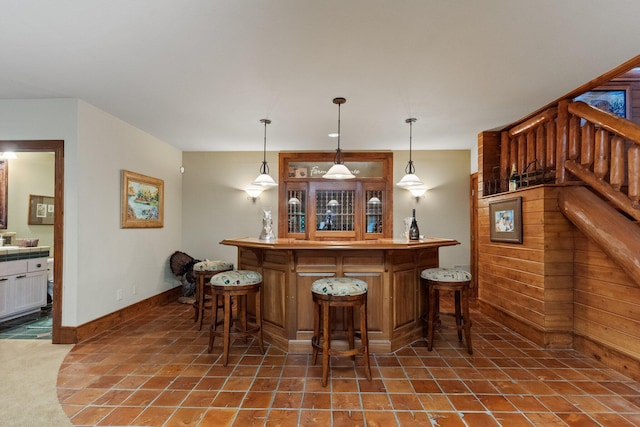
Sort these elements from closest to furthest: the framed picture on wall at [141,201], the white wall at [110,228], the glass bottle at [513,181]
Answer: the white wall at [110,228] < the glass bottle at [513,181] < the framed picture on wall at [141,201]

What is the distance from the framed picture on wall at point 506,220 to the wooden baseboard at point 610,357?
1122mm

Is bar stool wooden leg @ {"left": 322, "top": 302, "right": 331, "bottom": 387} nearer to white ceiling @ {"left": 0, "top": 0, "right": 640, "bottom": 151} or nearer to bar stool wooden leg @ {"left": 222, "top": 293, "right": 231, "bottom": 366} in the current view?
bar stool wooden leg @ {"left": 222, "top": 293, "right": 231, "bottom": 366}

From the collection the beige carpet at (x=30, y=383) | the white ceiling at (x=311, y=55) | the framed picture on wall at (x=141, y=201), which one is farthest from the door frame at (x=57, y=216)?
the framed picture on wall at (x=141, y=201)

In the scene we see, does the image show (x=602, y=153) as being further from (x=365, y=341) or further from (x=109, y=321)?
(x=109, y=321)

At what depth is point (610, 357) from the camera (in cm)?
283

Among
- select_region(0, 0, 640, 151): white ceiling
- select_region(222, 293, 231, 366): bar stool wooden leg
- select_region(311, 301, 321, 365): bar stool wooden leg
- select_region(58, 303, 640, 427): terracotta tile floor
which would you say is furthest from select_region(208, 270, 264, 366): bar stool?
select_region(0, 0, 640, 151): white ceiling

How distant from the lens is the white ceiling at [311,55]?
6.49 ft

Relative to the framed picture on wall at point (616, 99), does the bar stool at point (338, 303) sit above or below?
below

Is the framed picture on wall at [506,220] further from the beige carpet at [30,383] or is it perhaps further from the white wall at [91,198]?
the white wall at [91,198]

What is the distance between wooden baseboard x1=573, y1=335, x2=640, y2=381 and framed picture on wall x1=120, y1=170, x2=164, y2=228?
5.32m

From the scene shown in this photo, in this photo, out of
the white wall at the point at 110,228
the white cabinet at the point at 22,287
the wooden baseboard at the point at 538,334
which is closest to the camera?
the wooden baseboard at the point at 538,334

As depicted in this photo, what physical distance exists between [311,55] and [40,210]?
524 centimetres

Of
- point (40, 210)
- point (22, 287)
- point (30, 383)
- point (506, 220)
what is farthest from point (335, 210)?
point (40, 210)

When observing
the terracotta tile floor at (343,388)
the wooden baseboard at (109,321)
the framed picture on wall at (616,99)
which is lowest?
the terracotta tile floor at (343,388)
